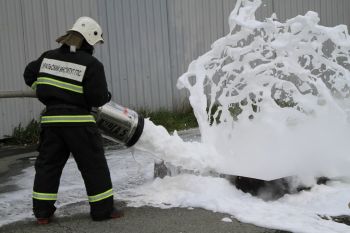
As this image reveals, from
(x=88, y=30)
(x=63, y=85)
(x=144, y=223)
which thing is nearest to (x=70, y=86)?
(x=63, y=85)

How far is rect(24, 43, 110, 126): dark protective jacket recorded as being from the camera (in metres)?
3.85

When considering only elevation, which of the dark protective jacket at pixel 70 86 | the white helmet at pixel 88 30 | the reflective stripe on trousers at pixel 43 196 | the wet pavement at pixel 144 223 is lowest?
the wet pavement at pixel 144 223

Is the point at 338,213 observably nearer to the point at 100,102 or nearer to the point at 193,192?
the point at 193,192

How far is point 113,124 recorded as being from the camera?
439cm

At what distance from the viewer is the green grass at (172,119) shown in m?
8.62

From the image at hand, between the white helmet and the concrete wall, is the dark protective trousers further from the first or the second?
the concrete wall

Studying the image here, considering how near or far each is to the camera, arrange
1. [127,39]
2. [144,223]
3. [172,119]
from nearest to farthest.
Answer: [144,223] → [172,119] → [127,39]

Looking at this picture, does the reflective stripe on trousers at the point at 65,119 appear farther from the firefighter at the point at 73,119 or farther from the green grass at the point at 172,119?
the green grass at the point at 172,119

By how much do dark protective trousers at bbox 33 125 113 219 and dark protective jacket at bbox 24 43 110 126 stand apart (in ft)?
0.32

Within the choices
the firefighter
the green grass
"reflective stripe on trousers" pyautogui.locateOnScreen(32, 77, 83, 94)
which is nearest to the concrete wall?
the green grass

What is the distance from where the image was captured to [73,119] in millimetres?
3916

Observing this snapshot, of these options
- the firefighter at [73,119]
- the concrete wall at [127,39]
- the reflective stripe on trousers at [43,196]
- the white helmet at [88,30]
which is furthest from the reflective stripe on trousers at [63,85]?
the concrete wall at [127,39]

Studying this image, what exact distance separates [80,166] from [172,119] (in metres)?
4.91

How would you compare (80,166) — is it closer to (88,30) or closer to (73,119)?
(73,119)
